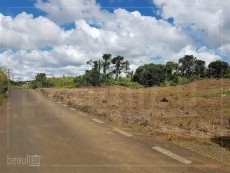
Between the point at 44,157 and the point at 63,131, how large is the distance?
9.79ft

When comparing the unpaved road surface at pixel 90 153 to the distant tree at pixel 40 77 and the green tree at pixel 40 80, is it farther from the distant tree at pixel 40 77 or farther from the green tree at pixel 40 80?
the distant tree at pixel 40 77

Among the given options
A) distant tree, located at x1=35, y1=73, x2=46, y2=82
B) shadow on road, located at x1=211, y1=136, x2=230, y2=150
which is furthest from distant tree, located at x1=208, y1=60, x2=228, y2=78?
shadow on road, located at x1=211, y1=136, x2=230, y2=150

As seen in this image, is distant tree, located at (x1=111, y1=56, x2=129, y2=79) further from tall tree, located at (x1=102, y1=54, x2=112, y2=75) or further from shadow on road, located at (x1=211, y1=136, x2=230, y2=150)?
shadow on road, located at (x1=211, y1=136, x2=230, y2=150)

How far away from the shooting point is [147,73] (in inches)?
2480

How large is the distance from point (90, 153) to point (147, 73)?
57.1 m

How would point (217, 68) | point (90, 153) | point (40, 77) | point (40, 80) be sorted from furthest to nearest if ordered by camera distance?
point (40, 77) < point (40, 80) < point (217, 68) < point (90, 153)

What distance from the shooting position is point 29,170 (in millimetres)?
5438

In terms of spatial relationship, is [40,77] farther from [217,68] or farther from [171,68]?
[217,68]

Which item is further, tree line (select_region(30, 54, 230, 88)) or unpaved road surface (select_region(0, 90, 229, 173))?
tree line (select_region(30, 54, 230, 88))

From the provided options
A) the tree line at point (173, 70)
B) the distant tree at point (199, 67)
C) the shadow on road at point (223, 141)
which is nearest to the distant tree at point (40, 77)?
the tree line at point (173, 70)

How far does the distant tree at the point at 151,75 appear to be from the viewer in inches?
2454

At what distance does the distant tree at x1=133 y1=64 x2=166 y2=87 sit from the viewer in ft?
205

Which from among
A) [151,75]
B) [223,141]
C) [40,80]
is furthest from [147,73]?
[223,141]

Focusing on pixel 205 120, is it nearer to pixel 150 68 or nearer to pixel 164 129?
pixel 164 129
